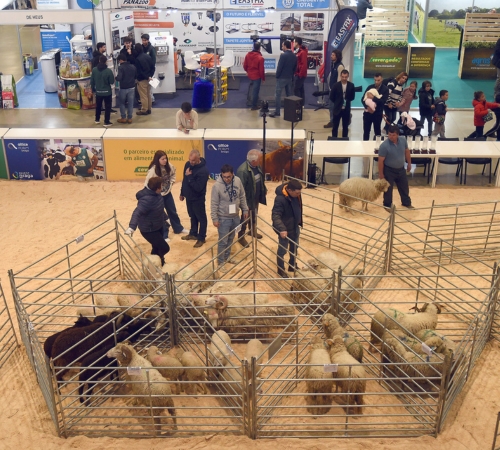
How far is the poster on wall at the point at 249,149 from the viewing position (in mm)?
12906

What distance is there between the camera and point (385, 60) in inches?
802

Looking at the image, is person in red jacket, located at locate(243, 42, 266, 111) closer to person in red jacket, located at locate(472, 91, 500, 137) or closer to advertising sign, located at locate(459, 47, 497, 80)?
person in red jacket, located at locate(472, 91, 500, 137)

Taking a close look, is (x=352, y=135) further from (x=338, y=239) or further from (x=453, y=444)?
(x=453, y=444)

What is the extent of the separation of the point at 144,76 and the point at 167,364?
10.4 metres

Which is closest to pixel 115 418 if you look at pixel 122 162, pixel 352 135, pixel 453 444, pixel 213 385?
pixel 213 385

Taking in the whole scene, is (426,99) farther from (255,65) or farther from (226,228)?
(226,228)

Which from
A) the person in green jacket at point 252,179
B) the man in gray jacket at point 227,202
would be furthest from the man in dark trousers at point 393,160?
the man in gray jacket at point 227,202

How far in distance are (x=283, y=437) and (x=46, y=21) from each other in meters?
12.5

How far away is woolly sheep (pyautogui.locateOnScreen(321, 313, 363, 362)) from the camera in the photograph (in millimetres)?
7422

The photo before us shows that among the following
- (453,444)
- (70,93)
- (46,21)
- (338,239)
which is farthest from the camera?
(70,93)

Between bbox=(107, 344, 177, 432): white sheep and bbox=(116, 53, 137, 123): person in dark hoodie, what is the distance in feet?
31.6

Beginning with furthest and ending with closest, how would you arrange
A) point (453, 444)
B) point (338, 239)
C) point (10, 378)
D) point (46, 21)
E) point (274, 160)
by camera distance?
point (46, 21)
point (274, 160)
point (338, 239)
point (10, 378)
point (453, 444)

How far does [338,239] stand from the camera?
11.1 metres

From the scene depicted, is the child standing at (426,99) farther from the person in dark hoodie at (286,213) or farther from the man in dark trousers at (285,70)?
the person in dark hoodie at (286,213)
